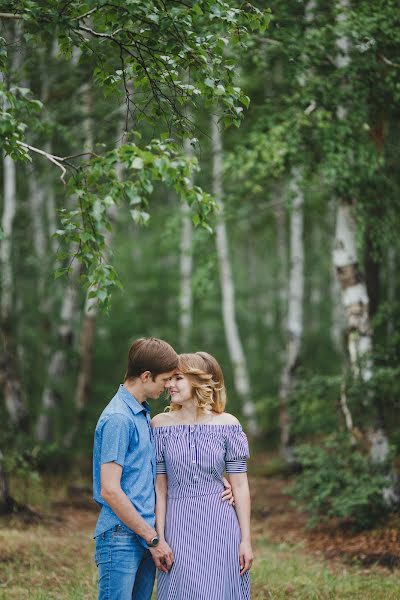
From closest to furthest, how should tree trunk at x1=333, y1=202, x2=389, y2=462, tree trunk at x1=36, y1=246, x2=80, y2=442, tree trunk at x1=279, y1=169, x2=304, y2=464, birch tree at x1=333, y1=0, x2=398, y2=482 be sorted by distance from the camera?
birch tree at x1=333, y1=0, x2=398, y2=482
tree trunk at x1=333, y1=202, x2=389, y2=462
tree trunk at x1=36, y1=246, x2=80, y2=442
tree trunk at x1=279, y1=169, x2=304, y2=464

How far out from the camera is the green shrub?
8242 millimetres

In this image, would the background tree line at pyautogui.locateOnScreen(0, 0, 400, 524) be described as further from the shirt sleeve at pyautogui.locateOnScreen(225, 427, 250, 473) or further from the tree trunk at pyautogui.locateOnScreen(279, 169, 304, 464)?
the shirt sleeve at pyautogui.locateOnScreen(225, 427, 250, 473)

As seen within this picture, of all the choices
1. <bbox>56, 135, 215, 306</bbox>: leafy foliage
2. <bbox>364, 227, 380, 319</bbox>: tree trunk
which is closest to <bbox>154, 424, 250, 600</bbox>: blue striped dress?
<bbox>56, 135, 215, 306</bbox>: leafy foliage

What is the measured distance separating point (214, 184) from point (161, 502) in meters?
8.33

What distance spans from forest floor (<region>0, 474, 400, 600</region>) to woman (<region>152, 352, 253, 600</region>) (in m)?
2.04

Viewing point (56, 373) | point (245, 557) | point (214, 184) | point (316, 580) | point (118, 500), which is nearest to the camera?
point (118, 500)

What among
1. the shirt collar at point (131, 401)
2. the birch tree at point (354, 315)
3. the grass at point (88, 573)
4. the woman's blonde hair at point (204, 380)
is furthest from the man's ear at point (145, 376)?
the birch tree at point (354, 315)

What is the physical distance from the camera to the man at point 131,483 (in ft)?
11.7

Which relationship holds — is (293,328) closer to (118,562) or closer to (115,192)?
(115,192)

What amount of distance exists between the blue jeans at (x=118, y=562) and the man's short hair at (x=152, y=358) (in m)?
0.83

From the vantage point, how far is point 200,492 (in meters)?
3.97

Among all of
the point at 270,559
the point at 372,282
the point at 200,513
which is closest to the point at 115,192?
the point at 200,513

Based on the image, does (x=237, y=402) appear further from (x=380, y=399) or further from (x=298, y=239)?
(x=380, y=399)

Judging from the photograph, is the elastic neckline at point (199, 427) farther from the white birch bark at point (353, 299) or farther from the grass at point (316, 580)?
the white birch bark at point (353, 299)
